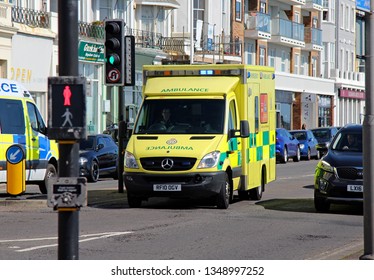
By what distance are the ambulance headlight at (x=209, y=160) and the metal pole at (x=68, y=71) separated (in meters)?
12.2

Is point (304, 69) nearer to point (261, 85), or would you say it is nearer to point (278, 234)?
point (261, 85)

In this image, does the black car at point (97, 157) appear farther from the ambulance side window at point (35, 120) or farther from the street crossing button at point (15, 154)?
the street crossing button at point (15, 154)

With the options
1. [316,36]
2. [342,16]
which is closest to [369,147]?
[316,36]

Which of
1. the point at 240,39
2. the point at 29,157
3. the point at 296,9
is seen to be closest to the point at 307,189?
the point at 29,157

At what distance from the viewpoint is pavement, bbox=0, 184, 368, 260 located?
1294 centimetres

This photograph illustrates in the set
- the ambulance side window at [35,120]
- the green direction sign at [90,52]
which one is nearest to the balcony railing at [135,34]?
the green direction sign at [90,52]

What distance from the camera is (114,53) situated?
22.4m

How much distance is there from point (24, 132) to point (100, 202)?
2722mm

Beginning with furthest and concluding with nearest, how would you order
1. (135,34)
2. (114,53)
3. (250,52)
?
(250,52), (135,34), (114,53)

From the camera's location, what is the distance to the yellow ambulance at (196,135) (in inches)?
795

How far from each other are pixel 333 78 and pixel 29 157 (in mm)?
65483

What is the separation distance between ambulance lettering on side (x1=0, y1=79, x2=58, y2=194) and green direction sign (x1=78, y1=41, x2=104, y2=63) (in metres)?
22.6

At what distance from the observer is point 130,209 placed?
20.8 meters

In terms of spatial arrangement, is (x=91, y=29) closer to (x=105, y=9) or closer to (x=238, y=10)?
(x=105, y=9)
